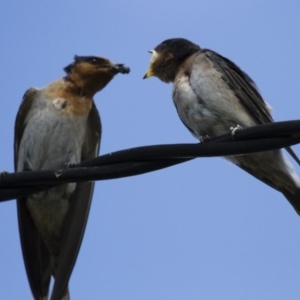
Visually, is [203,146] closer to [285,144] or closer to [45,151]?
[285,144]

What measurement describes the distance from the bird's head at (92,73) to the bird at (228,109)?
1.07 meters

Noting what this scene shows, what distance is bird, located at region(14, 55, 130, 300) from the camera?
23.8 feet

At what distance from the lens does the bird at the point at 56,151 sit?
7.25 meters

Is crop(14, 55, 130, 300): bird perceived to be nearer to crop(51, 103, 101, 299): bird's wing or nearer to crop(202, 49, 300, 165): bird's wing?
Answer: crop(51, 103, 101, 299): bird's wing

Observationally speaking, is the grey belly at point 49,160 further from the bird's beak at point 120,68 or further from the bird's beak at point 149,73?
the bird's beak at point 149,73

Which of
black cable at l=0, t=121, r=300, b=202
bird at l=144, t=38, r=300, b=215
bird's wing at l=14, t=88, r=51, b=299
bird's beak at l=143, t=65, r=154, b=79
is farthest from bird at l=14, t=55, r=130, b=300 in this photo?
black cable at l=0, t=121, r=300, b=202

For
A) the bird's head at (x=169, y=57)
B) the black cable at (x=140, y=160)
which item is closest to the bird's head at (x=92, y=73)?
the bird's head at (x=169, y=57)

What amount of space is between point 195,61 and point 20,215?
Result: 7.25ft

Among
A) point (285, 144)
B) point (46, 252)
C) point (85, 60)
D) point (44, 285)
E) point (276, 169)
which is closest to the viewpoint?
point (285, 144)

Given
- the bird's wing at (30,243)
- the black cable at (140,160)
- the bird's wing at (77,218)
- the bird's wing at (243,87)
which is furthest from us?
the bird's wing at (77,218)

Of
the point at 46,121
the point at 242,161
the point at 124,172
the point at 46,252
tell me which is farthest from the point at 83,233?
the point at 124,172

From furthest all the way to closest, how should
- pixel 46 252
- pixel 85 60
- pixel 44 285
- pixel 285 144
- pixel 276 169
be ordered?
pixel 85 60 < pixel 46 252 < pixel 44 285 < pixel 276 169 < pixel 285 144

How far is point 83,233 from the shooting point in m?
7.06

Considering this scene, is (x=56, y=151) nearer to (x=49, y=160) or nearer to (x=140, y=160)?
(x=49, y=160)
